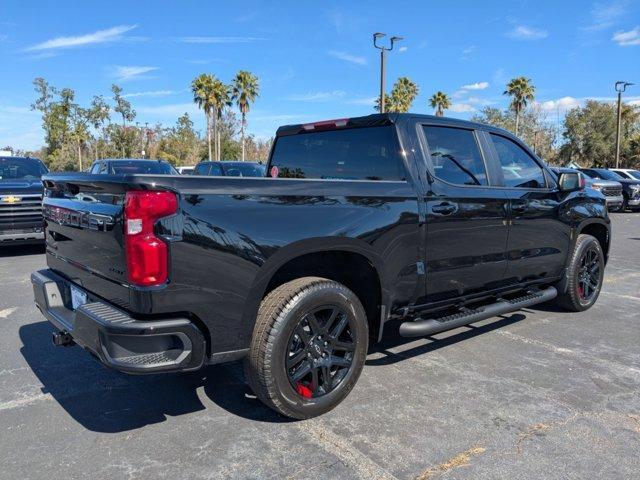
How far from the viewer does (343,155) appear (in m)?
4.12

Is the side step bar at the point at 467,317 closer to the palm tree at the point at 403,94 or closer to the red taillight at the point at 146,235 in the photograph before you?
the red taillight at the point at 146,235

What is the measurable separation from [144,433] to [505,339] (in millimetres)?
3250

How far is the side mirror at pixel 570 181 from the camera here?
16.1 ft

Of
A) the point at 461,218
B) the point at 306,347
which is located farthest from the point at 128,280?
the point at 461,218

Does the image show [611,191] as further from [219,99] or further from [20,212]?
[219,99]

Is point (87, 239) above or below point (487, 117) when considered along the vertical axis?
below

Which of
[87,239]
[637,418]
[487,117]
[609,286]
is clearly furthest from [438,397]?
[487,117]

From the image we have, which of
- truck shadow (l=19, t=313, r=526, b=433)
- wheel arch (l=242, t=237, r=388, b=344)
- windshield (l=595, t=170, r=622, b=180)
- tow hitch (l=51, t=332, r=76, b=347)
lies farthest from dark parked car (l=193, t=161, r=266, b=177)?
windshield (l=595, t=170, r=622, b=180)

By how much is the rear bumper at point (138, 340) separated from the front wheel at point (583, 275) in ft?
13.7

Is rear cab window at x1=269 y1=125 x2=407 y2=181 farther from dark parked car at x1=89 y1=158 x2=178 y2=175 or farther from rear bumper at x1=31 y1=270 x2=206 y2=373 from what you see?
dark parked car at x1=89 y1=158 x2=178 y2=175

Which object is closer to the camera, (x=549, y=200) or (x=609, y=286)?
(x=549, y=200)

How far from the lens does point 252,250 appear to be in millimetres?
2824

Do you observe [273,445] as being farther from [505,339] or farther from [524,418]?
[505,339]

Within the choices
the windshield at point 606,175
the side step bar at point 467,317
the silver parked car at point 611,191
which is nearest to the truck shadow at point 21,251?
the side step bar at point 467,317
